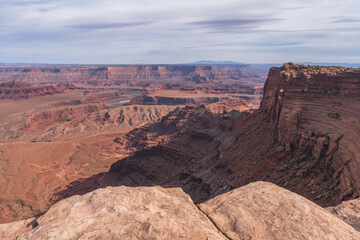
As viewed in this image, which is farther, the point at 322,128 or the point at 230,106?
the point at 230,106

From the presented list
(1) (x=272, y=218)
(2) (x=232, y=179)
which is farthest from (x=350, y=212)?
(2) (x=232, y=179)

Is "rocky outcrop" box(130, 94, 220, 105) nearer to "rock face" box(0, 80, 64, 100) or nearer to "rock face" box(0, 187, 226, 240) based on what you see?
"rock face" box(0, 80, 64, 100)

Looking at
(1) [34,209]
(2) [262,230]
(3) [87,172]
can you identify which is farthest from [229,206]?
(3) [87,172]

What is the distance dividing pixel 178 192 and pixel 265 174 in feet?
42.0

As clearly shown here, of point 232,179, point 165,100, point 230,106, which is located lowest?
point 165,100

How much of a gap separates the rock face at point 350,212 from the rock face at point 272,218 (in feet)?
5.61

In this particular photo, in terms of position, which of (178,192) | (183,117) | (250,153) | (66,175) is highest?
(178,192)

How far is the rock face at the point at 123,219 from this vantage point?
762 cm

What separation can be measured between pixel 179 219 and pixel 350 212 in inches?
336

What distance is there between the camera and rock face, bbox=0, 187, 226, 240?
762 cm

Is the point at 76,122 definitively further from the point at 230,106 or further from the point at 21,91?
the point at 21,91

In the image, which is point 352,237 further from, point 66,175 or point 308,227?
point 66,175

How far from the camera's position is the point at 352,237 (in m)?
7.86

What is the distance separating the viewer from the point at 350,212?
1074 centimetres
